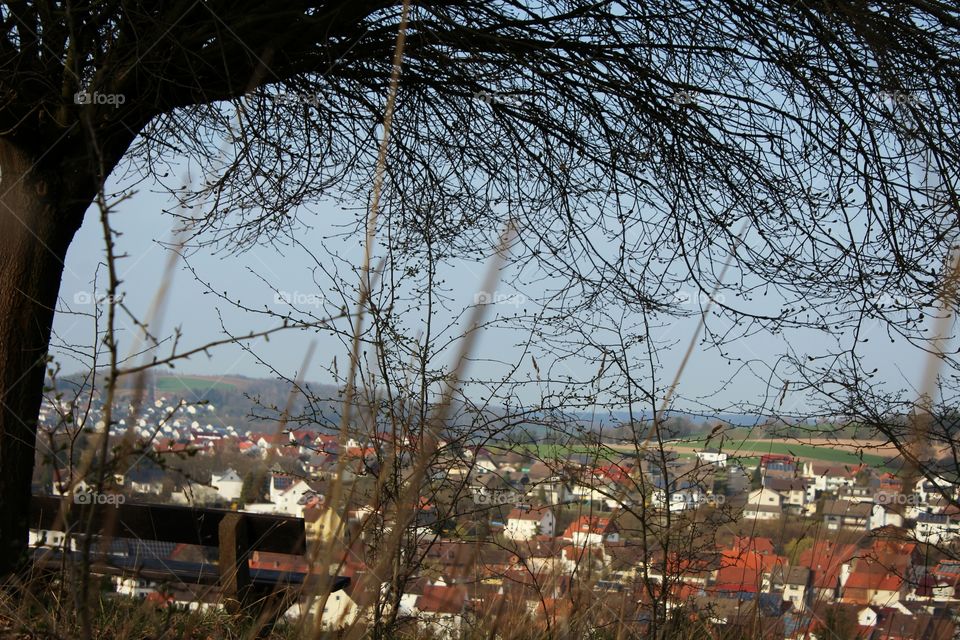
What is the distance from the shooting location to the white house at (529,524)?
3.04 metres

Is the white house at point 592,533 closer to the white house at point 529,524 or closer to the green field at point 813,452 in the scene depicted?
the white house at point 529,524

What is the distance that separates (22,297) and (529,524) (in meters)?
2.55

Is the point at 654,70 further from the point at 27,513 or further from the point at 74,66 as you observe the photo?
the point at 27,513

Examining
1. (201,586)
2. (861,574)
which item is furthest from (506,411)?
(861,574)

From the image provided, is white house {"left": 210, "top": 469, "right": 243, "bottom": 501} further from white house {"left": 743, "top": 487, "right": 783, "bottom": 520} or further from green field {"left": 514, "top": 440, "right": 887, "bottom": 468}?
white house {"left": 743, "top": 487, "right": 783, "bottom": 520}

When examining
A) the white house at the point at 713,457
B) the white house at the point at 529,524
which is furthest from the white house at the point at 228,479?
the white house at the point at 713,457

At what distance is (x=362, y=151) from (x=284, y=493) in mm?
2558

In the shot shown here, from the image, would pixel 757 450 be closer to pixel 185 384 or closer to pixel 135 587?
pixel 185 384

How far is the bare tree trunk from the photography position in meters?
3.96

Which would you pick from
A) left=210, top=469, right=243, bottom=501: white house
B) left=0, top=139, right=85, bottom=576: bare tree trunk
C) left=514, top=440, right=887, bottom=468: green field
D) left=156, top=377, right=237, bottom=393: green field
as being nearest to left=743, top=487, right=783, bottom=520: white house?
left=514, top=440, right=887, bottom=468: green field

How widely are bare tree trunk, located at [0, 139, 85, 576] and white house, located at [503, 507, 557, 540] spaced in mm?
2295

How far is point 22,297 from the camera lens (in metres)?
4.02

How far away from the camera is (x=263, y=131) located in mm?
4598

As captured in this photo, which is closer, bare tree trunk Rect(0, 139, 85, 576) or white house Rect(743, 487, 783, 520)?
white house Rect(743, 487, 783, 520)
